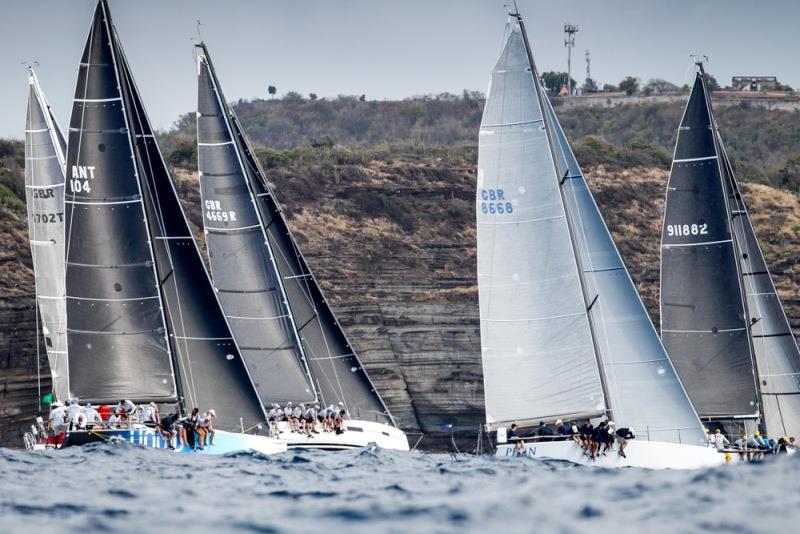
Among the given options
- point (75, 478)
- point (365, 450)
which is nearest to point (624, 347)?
point (365, 450)

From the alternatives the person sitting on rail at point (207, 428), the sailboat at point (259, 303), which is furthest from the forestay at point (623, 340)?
the person sitting on rail at point (207, 428)

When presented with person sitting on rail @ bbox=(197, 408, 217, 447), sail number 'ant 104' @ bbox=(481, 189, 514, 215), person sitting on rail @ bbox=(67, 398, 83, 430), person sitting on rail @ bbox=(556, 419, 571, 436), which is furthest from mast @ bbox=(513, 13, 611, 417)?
person sitting on rail @ bbox=(67, 398, 83, 430)

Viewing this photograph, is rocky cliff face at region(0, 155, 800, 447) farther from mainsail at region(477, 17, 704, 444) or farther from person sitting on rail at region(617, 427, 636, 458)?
person sitting on rail at region(617, 427, 636, 458)

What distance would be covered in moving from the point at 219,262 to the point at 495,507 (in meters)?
20.5

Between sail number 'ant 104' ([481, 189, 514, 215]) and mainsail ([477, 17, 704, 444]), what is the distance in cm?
2

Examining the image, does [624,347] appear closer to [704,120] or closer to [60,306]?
[704,120]

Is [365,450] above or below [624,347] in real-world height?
below

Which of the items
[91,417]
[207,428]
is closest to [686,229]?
[207,428]

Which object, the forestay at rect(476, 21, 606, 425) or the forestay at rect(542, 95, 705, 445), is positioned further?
the forestay at rect(476, 21, 606, 425)

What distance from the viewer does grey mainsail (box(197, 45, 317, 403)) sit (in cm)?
3500

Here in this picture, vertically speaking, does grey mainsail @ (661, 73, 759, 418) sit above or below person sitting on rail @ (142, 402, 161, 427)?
above

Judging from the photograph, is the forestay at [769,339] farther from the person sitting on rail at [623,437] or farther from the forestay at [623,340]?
the person sitting on rail at [623,437]

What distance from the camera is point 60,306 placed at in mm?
36375

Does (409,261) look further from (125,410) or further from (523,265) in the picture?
(125,410)
